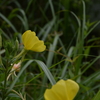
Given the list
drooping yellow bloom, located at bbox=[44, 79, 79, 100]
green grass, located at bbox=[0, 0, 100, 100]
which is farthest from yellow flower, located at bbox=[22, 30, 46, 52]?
drooping yellow bloom, located at bbox=[44, 79, 79, 100]

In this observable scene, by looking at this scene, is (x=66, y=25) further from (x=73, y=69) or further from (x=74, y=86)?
(x=74, y=86)

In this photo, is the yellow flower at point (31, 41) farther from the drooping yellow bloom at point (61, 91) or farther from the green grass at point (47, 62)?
the drooping yellow bloom at point (61, 91)

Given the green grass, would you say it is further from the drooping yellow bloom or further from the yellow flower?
the drooping yellow bloom

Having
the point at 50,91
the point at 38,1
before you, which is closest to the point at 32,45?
the point at 50,91

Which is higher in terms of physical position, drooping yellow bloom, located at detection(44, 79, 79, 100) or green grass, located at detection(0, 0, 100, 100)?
drooping yellow bloom, located at detection(44, 79, 79, 100)

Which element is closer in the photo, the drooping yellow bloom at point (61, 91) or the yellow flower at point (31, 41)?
the drooping yellow bloom at point (61, 91)

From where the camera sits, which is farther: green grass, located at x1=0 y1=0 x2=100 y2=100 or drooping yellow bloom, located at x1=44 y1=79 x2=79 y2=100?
green grass, located at x1=0 y1=0 x2=100 y2=100

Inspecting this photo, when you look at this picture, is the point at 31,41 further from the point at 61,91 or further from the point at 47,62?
the point at 47,62

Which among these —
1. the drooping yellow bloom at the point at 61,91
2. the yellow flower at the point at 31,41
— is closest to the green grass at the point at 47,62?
the yellow flower at the point at 31,41

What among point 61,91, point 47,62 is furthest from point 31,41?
point 47,62
